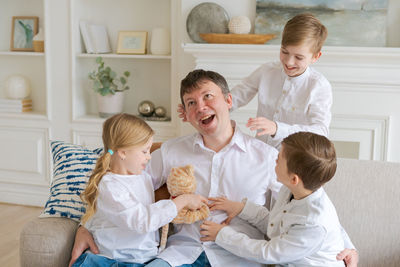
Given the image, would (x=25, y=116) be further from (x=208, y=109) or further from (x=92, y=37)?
(x=208, y=109)

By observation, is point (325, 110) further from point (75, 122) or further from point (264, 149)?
point (75, 122)

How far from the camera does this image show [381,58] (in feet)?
10.0

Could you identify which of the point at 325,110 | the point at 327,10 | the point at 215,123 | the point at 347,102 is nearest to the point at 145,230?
the point at 215,123

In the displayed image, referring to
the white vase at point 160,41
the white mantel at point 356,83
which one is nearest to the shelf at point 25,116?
the white vase at point 160,41

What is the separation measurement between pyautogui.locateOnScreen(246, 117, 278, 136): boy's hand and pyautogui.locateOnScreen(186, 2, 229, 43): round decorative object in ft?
5.27

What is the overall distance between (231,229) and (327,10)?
2022 mm

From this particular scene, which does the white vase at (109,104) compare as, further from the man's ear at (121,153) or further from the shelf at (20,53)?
the man's ear at (121,153)

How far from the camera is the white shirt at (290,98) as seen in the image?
2123 millimetres

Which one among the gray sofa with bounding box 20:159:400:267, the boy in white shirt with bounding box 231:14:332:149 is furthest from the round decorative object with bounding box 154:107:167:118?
the gray sofa with bounding box 20:159:400:267

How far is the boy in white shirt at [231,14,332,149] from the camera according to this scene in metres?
2.04

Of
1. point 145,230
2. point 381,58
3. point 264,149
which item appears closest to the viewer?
point 145,230

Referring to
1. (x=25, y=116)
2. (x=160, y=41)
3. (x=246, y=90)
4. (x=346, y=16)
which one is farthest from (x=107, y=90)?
(x=346, y=16)

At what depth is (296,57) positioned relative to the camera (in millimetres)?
2098

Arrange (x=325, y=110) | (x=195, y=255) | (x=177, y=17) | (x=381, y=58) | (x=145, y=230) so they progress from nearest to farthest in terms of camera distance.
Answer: (x=145, y=230)
(x=195, y=255)
(x=325, y=110)
(x=381, y=58)
(x=177, y=17)
